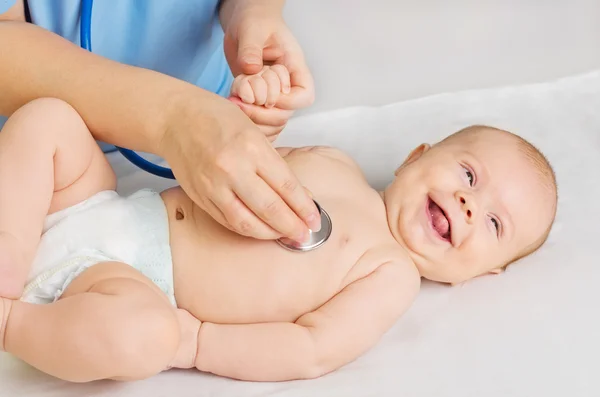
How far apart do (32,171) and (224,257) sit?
0.30 metres

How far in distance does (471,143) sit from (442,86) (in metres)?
0.51

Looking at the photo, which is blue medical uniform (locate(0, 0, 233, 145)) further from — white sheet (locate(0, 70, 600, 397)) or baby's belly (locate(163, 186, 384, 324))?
baby's belly (locate(163, 186, 384, 324))

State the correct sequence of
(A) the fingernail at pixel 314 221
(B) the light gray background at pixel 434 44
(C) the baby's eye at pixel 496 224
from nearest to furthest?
(A) the fingernail at pixel 314 221
(C) the baby's eye at pixel 496 224
(B) the light gray background at pixel 434 44

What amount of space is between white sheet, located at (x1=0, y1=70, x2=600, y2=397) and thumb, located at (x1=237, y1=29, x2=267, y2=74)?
0.41m

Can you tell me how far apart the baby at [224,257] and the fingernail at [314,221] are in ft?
0.27

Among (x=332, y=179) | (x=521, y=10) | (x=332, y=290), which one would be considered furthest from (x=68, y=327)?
(x=521, y=10)

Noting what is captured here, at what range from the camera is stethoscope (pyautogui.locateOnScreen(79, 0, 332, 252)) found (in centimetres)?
111

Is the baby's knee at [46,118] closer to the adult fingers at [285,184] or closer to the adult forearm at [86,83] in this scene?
the adult forearm at [86,83]

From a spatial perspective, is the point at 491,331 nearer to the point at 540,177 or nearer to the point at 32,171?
the point at 540,177

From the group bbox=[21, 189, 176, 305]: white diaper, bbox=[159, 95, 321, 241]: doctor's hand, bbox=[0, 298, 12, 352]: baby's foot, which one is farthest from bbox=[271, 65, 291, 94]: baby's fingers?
bbox=[0, 298, 12, 352]: baby's foot

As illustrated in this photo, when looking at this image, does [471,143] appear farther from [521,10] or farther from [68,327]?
[68,327]

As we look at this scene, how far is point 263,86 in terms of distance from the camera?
1.12 m

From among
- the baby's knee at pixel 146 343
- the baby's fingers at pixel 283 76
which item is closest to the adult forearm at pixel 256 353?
the baby's knee at pixel 146 343

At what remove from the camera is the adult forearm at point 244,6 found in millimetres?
1331
